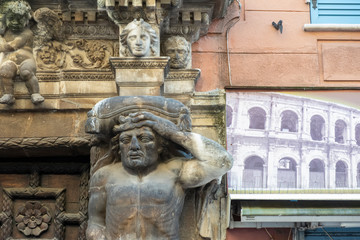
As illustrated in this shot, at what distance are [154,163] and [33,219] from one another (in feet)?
4.22

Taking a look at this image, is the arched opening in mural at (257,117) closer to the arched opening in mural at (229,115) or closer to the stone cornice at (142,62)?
the arched opening in mural at (229,115)

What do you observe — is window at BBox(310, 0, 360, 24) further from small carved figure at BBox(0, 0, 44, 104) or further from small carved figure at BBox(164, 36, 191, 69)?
small carved figure at BBox(0, 0, 44, 104)

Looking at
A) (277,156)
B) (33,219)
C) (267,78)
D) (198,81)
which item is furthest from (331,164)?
(33,219)

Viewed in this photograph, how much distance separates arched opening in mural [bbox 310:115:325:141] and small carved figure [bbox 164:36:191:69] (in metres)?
1.17

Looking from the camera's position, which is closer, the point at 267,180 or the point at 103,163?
the point at 103,163

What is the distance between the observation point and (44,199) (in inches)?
190

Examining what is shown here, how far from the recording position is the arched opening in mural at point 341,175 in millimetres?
4672

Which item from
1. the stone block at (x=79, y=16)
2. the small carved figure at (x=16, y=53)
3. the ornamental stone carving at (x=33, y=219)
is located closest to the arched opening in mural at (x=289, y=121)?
the stone block at (x=79, y=16)

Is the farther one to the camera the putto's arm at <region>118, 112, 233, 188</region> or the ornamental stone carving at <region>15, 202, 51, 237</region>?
the ornamental stone carving at <region>15, 202, 51, 237</region>

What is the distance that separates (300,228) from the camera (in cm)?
466

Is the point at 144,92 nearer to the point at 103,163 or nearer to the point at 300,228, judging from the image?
the point at 103,163

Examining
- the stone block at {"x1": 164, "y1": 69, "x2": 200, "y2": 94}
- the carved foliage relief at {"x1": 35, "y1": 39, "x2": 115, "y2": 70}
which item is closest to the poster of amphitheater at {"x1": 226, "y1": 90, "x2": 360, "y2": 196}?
the stone block at {"x1": 164, "y1": 69, "x2": 200, "y2": 94}

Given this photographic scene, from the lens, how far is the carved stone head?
4.56m

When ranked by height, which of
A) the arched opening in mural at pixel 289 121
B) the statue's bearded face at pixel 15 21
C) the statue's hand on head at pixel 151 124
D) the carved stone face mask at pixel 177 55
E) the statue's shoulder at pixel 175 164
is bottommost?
the statue's shoulder at pixel 175 164
